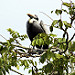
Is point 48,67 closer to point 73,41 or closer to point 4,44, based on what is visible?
point 73,41

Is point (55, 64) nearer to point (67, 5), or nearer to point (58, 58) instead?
point (58, 58)

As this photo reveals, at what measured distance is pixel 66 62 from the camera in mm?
2725

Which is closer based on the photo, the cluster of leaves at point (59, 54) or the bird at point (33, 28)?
the cluster of leaves at point (59, 54)

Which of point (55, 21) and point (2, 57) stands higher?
point (55, 21)

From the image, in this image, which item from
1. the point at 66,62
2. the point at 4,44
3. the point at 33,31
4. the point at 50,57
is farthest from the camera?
the point at 33,31

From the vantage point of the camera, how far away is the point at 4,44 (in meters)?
3.00

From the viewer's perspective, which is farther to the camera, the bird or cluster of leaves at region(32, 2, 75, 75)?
the bird

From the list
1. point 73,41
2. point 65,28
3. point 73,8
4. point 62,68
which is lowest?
point 62,68

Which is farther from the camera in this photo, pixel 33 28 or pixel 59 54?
pixel 33 28

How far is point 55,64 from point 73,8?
2.71 feet

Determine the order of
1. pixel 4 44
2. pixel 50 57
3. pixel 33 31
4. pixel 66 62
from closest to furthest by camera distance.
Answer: pixel 50 57 < pixel 66 62 < pixel 4 44 < pixel 33 31

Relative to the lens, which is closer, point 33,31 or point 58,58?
point 58,58

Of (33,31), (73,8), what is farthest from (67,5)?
(33,31)

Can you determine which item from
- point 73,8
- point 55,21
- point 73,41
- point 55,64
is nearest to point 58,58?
point 55,64
